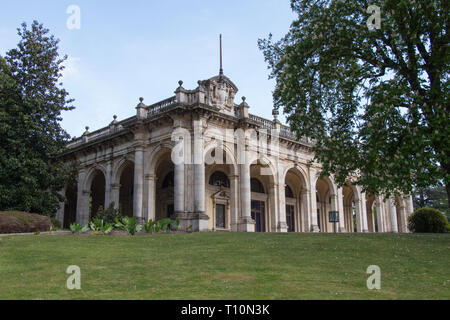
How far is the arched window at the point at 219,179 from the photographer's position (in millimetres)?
33344

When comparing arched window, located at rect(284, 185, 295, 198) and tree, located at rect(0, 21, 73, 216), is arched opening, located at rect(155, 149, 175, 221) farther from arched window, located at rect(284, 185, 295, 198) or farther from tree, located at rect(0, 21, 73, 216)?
arched window, located at rect(284, 185, 295, 198)

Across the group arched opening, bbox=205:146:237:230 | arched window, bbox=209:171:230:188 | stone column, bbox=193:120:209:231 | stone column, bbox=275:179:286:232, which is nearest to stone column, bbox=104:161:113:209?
arched opening, bbox=205:146:237:230

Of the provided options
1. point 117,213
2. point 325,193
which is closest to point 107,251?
point 117,213

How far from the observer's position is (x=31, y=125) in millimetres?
26312

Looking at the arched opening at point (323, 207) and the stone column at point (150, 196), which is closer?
the stone column at point (150, 196)

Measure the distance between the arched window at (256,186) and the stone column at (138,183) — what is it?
10541 mm

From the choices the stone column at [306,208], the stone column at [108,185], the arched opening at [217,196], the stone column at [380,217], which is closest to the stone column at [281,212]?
the stone column at [306,208]

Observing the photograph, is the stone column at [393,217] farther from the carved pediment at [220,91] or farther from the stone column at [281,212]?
the carved pediment at [220,91]

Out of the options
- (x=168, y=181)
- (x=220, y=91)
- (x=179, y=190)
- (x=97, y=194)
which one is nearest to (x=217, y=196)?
(x=168, y=181)

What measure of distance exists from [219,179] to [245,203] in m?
5.76

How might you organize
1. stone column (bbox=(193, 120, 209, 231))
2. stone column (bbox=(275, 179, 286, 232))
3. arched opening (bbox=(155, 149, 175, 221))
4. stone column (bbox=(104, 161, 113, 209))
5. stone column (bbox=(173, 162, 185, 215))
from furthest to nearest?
arched opening (bbox=(155, 149, 175, 221))
stone column (bbox=(104, 161, 113, 209))
stone column (bbox=(275, 179, 286, 232))
stone column (bbox=(173, 162, 185, 215))
stone column (bbox=(193, 120, 209, 231))

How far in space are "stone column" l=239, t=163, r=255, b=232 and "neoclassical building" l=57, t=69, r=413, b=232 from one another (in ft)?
0.21

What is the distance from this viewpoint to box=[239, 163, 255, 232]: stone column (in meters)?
27.8
